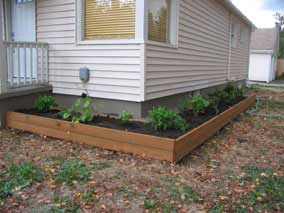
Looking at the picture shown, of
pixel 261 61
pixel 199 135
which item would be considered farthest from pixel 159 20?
pixel 261 61

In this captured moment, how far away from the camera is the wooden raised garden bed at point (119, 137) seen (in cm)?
398

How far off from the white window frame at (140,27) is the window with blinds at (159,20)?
0.46ft

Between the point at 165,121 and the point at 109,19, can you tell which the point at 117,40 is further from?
the point at 165,121

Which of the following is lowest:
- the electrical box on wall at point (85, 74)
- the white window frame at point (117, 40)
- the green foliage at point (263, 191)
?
the green foliage at point (263, 191)

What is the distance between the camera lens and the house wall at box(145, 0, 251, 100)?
19.3ft

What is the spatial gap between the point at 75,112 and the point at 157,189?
2.61 meters

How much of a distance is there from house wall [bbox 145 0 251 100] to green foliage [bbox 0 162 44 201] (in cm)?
261

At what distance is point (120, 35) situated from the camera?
18.2ft

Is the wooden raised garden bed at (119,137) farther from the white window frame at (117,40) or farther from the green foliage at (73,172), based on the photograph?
the white window frame at (117,40)

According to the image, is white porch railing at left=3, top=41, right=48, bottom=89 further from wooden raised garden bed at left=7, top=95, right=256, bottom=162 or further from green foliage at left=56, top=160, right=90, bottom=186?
green foliage at left=56, top=160, right=90, bottom=186

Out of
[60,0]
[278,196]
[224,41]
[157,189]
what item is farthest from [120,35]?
[224,41]

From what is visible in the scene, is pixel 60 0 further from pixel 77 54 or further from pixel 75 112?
pixel 75 112

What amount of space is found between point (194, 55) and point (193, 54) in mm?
108

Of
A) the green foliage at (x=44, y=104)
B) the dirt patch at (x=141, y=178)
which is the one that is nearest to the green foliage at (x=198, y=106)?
the dirt patch at (x=141, y=178)
